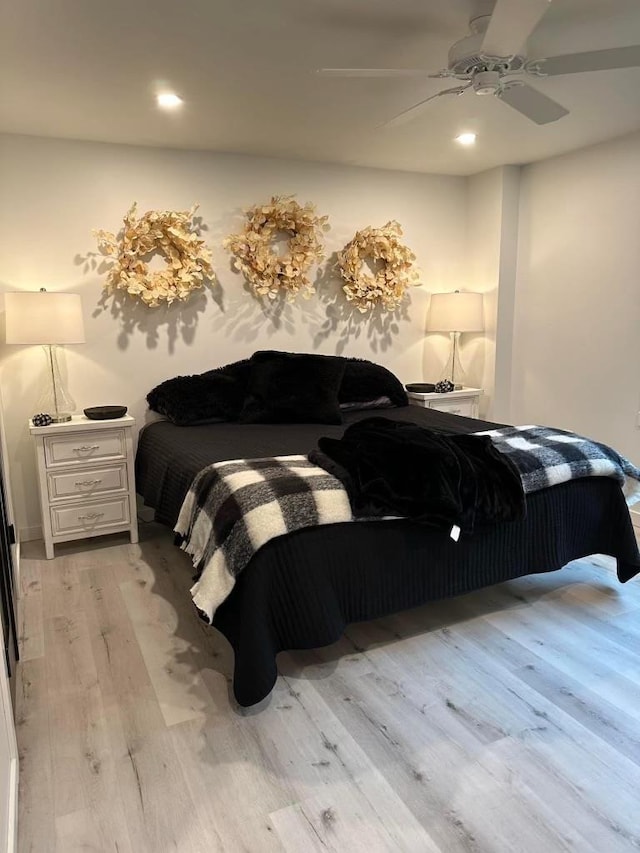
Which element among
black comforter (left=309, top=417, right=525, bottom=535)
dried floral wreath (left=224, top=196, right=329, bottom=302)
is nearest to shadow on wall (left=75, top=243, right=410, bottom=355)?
dried floral wreath (left=224, top=196, right=329, bottom=302)

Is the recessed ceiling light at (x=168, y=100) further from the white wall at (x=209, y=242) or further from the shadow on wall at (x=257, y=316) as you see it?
the shadow on wall at (x=257, y=316)

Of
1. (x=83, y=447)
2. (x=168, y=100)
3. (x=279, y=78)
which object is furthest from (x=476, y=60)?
(x=83, y=447)

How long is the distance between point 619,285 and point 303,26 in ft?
8.71

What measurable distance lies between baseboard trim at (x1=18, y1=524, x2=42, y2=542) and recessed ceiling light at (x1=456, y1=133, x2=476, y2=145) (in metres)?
3.52

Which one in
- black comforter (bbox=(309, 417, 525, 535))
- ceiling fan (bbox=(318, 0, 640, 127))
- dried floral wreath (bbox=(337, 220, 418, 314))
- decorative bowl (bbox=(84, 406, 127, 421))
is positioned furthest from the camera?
dried floral wreath (bbox=(337, 220, 418, 314))

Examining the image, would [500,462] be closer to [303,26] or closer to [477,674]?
[477,674]

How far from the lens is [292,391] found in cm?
379

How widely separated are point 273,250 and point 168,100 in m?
1.32

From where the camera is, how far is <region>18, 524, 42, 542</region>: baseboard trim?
366 centimetres

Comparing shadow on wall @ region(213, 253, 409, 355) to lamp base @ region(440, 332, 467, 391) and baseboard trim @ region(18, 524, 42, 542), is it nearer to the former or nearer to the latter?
lamp base @ region(440, 332, 467, 391)

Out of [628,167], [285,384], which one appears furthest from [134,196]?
[628,167]

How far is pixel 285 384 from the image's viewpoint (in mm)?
3814

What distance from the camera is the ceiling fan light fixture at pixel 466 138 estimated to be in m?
3.63

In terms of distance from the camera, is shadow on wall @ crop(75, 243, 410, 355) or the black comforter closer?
the black comforter
